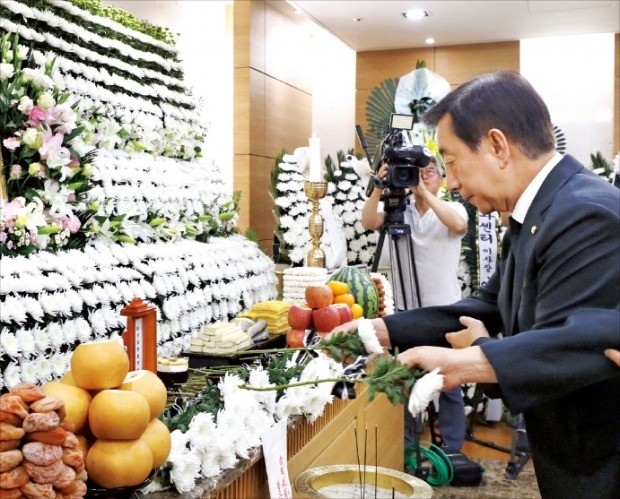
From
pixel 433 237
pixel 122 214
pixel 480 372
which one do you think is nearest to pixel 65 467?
pixel 480 372

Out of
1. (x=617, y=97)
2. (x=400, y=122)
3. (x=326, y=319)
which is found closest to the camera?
(x=326, y=319)

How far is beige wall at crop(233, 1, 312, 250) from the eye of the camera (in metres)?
6.08

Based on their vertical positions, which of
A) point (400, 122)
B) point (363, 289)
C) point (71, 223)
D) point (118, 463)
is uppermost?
point (400, 122)

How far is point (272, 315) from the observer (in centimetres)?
256

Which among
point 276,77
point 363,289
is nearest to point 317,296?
point 363,289

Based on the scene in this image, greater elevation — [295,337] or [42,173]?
[42,173]

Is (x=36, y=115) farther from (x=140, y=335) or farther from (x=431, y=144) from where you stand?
(x=431, y=144)

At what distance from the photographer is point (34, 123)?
1.82m

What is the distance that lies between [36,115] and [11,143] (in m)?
0.10

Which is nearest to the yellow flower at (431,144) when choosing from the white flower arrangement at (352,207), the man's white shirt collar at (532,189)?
the white flower arrangement at (352,207)

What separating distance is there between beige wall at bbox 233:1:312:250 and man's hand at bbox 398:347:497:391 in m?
4.98

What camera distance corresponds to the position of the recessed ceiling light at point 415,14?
6365 millimetres

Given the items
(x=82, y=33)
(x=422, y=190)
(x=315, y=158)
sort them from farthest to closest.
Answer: (x=422, y=190) < (x=315, y=158) < (x=82, y=33)

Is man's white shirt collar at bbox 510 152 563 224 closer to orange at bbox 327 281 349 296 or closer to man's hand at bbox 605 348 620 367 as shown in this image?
man's hand at bbox 605 348 620 367
